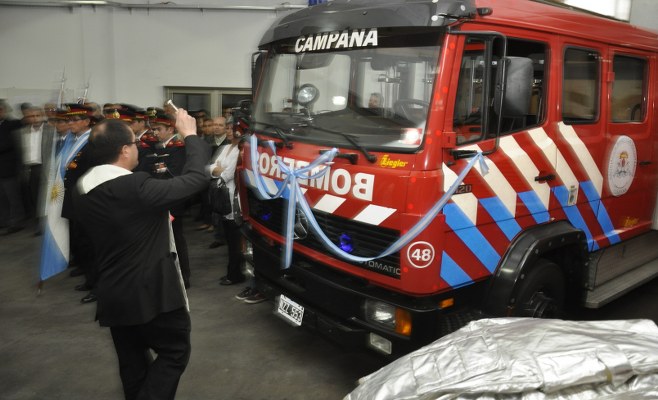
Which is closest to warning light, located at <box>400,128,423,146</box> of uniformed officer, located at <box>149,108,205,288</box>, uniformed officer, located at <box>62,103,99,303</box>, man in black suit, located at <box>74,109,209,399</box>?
man in black suit, located at <box>74,109,209,399</box>

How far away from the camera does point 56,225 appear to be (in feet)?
16.9

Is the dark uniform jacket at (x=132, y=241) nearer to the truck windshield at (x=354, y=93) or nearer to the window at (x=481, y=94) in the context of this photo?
the truck windshield at (x=354, y=93)

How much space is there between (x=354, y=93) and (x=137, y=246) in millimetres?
1666

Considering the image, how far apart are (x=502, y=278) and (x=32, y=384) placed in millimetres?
3180

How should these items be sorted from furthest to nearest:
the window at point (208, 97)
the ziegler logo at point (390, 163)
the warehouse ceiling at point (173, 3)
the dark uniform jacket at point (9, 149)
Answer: the window at point (208, 97), the warehouse ceiling at point (173, 3), the dark uniform jacket at point (9, 149), the ziegler logo at point (390, 163)

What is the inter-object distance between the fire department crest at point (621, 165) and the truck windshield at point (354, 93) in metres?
1.89

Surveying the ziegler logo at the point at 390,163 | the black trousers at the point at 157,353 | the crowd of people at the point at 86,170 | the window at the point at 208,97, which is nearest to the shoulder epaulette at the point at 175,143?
the crowd of people at the point at 86,170

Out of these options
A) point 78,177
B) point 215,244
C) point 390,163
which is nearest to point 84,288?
point 78,177

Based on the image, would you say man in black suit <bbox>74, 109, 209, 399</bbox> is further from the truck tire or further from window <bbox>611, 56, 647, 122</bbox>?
window <bbox>611, 56, 647, 122</bbox>

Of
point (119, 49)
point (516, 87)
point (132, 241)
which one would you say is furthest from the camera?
point (119, 49)

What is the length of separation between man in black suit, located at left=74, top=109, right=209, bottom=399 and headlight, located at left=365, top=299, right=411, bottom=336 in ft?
3.38

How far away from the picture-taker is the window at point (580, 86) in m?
3.48

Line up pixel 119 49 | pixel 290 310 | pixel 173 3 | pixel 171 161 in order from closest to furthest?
pixel 290 310
pixel 171 161
pixel 173 3
pixel 119 49

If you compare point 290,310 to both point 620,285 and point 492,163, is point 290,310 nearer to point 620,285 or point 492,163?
point 492,163
